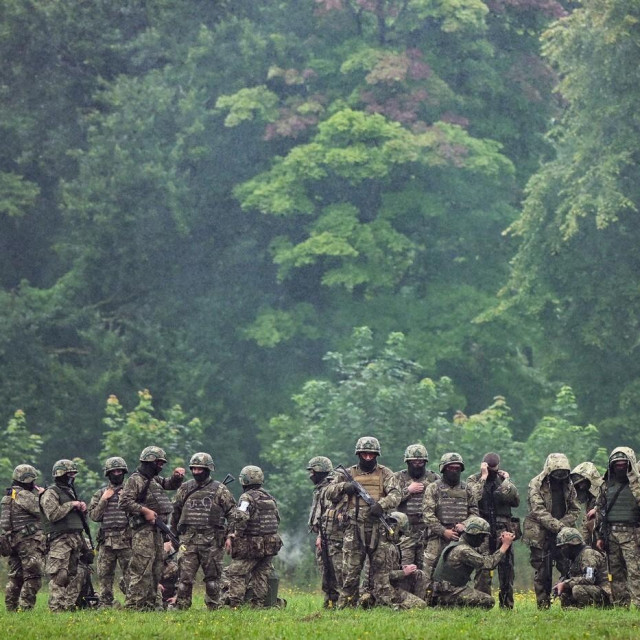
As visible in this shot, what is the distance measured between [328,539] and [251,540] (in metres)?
1.10

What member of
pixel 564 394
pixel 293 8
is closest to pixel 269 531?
pixel 564 394

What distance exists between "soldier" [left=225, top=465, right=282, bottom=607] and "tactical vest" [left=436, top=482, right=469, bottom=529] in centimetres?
236

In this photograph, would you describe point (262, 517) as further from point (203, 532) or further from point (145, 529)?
point (145, 529)

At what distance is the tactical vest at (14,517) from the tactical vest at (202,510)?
221 cm

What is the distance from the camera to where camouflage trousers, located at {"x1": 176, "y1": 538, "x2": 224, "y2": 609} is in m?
23.1

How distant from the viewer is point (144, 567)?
75.3 feet

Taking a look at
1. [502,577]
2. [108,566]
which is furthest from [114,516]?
[502,577]

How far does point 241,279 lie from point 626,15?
1508 centimetres

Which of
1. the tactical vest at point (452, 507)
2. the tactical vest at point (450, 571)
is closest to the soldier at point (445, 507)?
the tactical vest at point (452, 507)

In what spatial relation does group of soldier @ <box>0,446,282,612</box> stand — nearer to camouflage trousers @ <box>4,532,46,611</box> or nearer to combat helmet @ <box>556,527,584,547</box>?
camouflage trousers @ <box>4,532,46,611</box>

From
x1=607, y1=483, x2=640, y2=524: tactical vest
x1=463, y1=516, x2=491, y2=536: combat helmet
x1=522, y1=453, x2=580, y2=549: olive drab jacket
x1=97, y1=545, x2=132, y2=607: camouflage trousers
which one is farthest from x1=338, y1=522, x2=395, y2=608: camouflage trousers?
x1=97, y1=545, x2=132, y2=607: camouflage trousers

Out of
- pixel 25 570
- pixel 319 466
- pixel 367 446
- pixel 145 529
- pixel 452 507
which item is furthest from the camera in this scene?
pixel 319 466

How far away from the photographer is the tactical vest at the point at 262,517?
23.1 metres

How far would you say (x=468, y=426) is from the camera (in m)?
39.1
